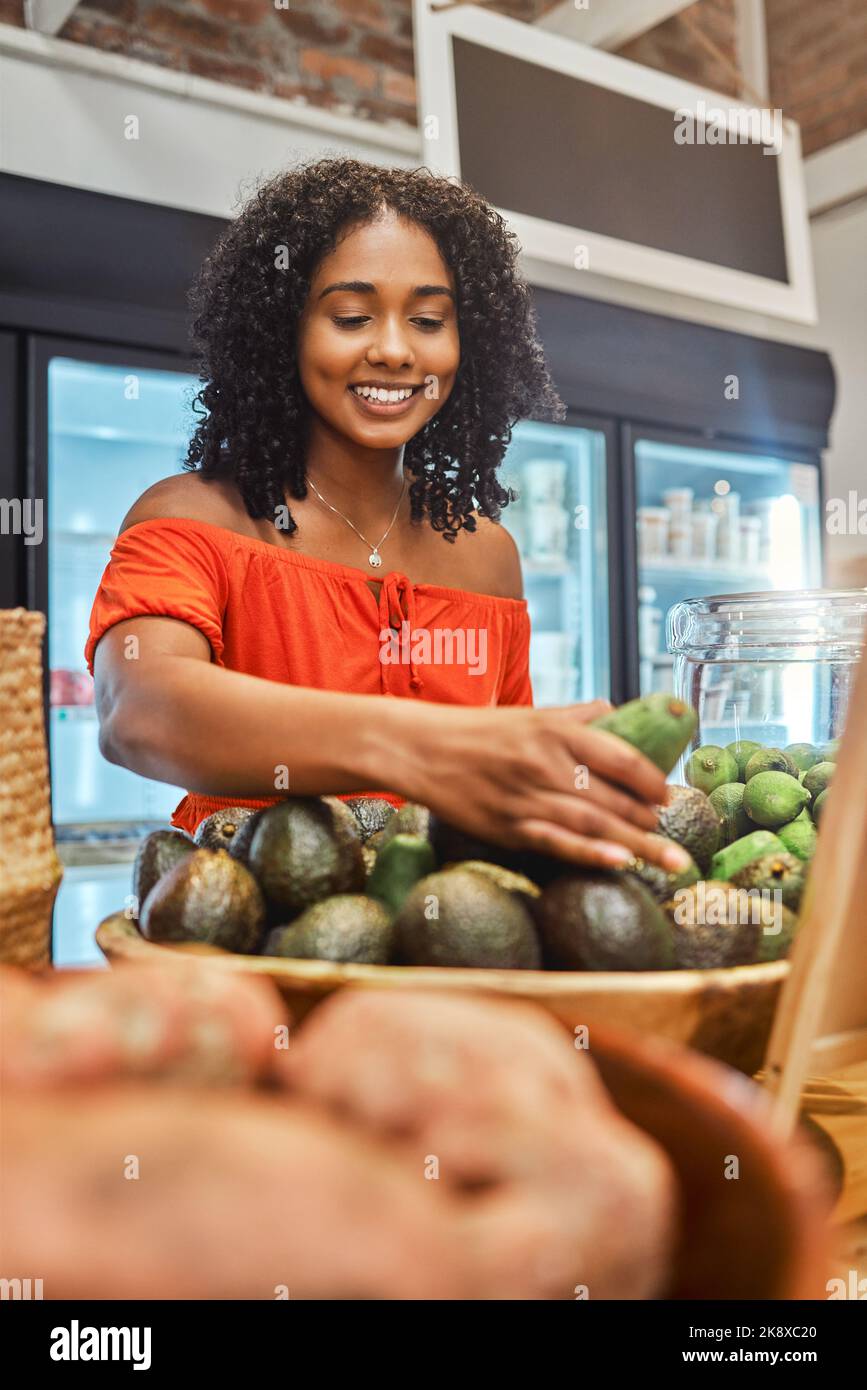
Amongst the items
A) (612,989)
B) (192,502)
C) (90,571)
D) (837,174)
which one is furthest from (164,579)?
(837,174)

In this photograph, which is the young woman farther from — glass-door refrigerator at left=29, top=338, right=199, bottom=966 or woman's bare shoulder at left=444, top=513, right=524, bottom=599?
glass-door refrigerator at left=29, top=338, right=199, bottom=966

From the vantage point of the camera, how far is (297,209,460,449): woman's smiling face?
141cm

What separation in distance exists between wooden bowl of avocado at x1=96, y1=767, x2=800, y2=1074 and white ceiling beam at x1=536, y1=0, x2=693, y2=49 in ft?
10.5

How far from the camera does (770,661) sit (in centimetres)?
111

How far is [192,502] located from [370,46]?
8.66 feet

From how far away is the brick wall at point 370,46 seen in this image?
297 centimetres

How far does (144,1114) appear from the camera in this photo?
26 cm

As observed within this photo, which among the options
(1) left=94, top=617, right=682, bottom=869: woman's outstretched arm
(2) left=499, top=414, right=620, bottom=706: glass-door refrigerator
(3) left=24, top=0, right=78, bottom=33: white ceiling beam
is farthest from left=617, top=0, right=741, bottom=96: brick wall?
(1) left=94, top=617, right=682, bottom=869: woman's outstretched arm

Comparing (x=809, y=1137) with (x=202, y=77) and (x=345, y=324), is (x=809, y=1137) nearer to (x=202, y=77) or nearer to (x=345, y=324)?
(x=345, y=324)

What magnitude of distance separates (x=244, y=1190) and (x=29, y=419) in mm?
2238

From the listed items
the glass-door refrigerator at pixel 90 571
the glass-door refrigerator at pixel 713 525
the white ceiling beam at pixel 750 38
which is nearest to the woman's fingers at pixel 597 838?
the glass-door refrigerator at pixel 90 571

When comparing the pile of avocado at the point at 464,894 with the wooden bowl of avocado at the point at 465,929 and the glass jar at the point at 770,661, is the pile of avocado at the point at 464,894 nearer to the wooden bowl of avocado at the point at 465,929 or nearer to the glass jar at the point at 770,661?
the wooden bowl of avocado at the point at 465,929

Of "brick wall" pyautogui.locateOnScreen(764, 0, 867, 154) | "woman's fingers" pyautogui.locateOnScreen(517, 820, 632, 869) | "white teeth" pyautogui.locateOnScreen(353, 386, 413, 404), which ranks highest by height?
"brick wall" pyautogui.locateOnScreen(764, 0, 867, 154)

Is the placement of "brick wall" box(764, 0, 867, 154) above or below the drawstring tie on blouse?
above
